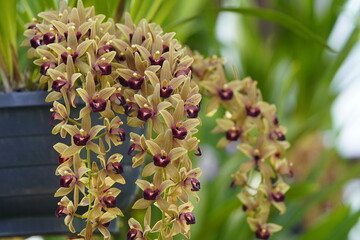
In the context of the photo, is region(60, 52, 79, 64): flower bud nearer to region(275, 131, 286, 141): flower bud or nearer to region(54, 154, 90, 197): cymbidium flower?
region(54, 154, 90, 197): cymbidium flower

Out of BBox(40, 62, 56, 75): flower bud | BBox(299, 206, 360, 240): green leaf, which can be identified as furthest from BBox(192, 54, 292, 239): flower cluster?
BBox(299, 206, 360, 240): green leaf

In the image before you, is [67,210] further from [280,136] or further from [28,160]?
[280,136]

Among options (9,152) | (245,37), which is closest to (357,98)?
(245,37)

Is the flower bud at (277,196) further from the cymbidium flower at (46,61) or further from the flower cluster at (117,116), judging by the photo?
the cymbidium flower at (46,61)

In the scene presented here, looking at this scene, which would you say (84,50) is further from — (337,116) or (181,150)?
(337,116)

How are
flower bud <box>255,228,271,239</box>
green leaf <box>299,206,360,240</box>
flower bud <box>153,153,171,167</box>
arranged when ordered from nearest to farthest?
flower bud <box>153,153,171,167</box>, flower bud <box>255,228,271,239</box>, green leaf <box>299,206,360,240</box>

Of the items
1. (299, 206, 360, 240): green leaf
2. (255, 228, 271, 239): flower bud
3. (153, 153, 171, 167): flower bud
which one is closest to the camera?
(153, 153, 171, 167): flower bud

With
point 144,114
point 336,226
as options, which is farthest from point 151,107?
point 336,226

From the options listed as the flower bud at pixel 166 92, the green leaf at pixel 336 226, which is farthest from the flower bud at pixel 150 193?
the green leaf at pixel 336 226
